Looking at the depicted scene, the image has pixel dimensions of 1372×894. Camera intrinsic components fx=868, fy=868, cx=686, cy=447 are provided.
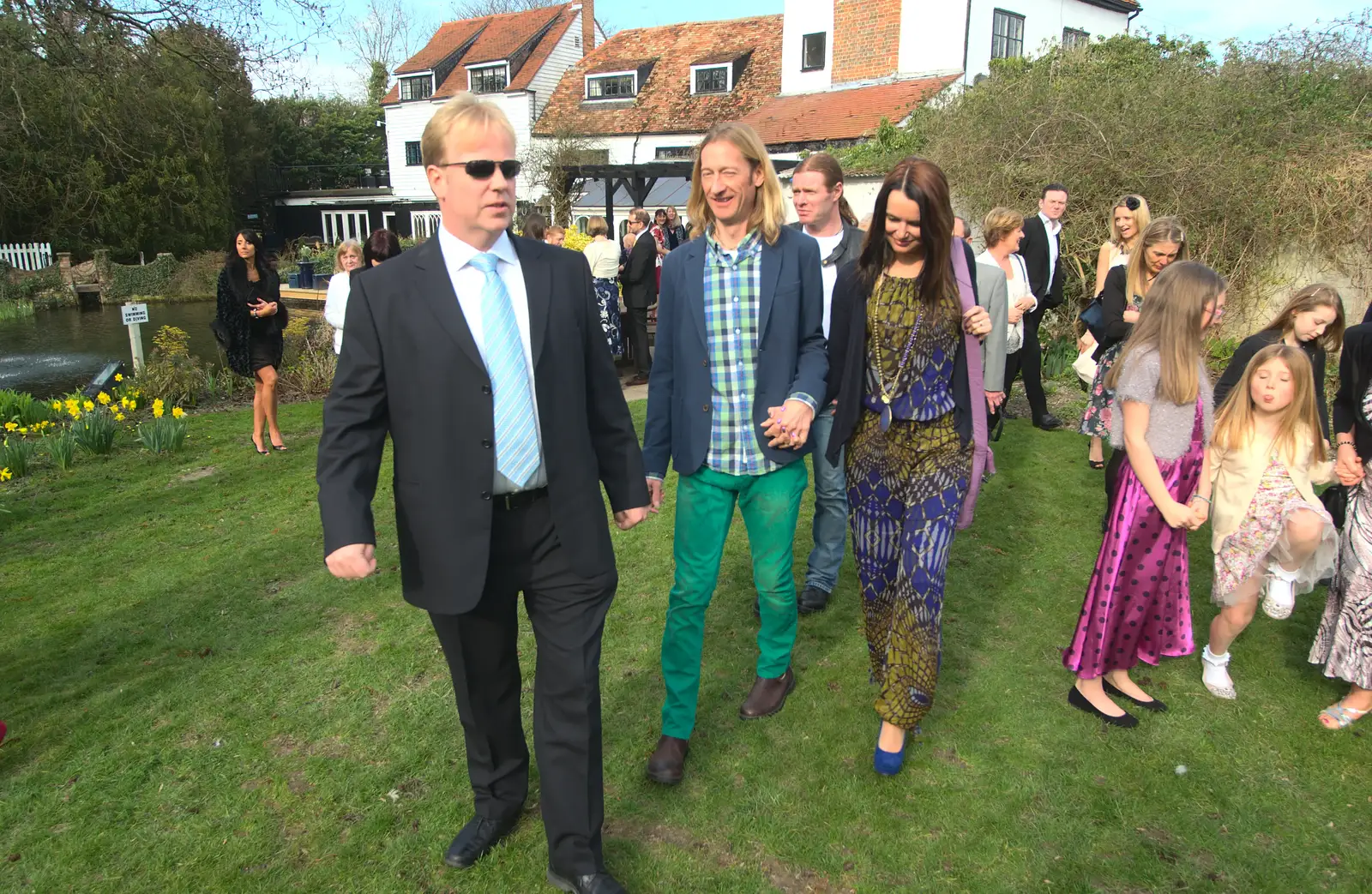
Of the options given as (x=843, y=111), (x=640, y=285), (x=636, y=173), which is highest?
(x=843, y=111)

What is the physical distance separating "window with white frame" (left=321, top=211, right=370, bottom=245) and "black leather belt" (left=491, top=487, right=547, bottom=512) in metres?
39.6

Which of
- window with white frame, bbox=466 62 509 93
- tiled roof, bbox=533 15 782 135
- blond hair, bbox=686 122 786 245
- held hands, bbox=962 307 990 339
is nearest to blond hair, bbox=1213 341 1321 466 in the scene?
held hands, bbox=962 307 990 339

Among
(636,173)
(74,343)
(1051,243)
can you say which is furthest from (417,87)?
(1051,243)

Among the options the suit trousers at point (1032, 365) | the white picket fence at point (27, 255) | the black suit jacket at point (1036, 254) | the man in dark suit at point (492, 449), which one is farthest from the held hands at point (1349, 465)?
the white picket fence at point (27, 255)

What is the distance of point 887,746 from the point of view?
125 inches

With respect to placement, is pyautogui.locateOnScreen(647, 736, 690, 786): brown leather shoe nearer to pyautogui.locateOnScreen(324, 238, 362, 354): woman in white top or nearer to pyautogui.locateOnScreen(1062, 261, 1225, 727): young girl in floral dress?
pyautogui.locateOnScreen(1062, 261, 1225, 727): young girl in floral dress

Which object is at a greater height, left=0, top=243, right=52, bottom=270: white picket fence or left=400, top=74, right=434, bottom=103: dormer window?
left=400, top=74, right=434, bottom=103: dormer window

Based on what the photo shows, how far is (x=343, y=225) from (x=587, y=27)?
45.9ft

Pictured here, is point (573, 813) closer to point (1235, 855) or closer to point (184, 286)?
point (1235, 855)

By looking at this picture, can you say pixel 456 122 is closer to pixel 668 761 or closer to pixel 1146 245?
pixel 668 761

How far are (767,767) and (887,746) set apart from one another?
447 mm

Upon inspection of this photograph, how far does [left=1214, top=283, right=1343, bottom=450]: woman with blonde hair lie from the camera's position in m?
4.00

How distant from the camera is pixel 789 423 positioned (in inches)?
117

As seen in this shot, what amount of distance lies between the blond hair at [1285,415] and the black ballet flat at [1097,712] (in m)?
1.21
